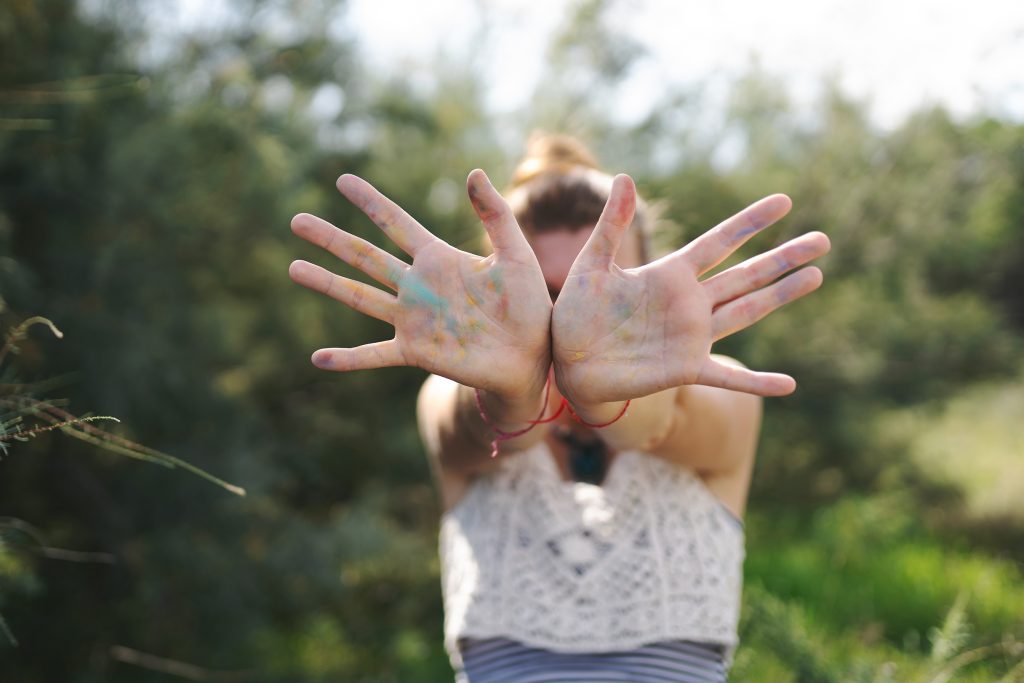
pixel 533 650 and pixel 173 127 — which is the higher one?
pixel 173 127

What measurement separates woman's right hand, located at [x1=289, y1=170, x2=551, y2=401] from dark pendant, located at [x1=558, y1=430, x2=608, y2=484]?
485mm

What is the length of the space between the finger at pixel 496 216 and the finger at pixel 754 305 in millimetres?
270

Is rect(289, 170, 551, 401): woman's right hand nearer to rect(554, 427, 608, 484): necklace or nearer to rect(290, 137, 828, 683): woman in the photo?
rect(290, 137, 828, 683): woman

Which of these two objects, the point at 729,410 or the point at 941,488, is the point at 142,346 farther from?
the point at 941,488

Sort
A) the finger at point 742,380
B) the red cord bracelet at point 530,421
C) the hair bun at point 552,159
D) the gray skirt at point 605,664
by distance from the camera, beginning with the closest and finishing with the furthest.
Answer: the finger at point 742,380 → the red cord bracelet at point 530,421 → the gray skirt at point 605,664 → the hair bun at point 552,159

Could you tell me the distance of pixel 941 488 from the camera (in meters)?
3.84

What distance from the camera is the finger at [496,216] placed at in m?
1.19

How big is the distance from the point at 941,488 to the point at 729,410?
105 inches

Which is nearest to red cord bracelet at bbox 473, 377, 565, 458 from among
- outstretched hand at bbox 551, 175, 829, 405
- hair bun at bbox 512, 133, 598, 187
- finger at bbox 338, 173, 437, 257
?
outstretched hand at bbox 551, 175, 829, 405

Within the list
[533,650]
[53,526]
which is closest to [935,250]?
[533,650]

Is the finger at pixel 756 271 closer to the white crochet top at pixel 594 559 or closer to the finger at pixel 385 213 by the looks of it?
the finger at pixel 385 213

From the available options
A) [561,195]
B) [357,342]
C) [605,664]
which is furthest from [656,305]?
[357,342]

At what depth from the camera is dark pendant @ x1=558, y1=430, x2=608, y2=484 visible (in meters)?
1.69

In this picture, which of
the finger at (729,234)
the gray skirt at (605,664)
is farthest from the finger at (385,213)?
the gray skirt at (605,664)
